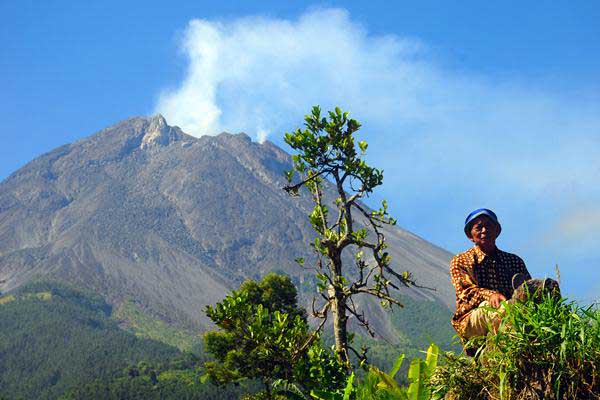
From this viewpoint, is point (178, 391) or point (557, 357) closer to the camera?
point (557, 357)

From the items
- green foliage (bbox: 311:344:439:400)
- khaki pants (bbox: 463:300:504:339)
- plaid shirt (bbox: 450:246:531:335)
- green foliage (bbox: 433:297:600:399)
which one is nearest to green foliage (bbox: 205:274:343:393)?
plaid shirt (bbox: 450:246:531:335)

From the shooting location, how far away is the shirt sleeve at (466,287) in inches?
210

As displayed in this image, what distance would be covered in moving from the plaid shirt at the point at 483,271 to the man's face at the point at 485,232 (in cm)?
9

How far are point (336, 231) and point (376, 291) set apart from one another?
1.38 meters

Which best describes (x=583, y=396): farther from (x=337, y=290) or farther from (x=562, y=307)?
(x=337, y=290)

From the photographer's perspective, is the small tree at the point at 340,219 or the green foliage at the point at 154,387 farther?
the green foliage at the point at 154,387

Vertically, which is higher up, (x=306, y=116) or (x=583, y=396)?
(x=306, y=116)

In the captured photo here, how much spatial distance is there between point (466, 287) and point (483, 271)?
38 cm

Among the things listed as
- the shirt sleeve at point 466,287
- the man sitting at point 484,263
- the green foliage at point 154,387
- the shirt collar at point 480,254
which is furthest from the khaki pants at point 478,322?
the green foliage at point 154,387

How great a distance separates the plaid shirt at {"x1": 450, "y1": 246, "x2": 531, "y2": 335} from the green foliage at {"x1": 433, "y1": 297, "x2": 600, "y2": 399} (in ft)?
5.28

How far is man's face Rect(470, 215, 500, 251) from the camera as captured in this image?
5984 mm

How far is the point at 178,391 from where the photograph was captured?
404 ft

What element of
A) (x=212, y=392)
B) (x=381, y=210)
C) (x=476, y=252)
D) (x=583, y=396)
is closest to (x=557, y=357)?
(x=583, y=396)

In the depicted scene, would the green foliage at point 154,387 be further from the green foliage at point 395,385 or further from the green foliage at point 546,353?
the green foliage at point 546,353
